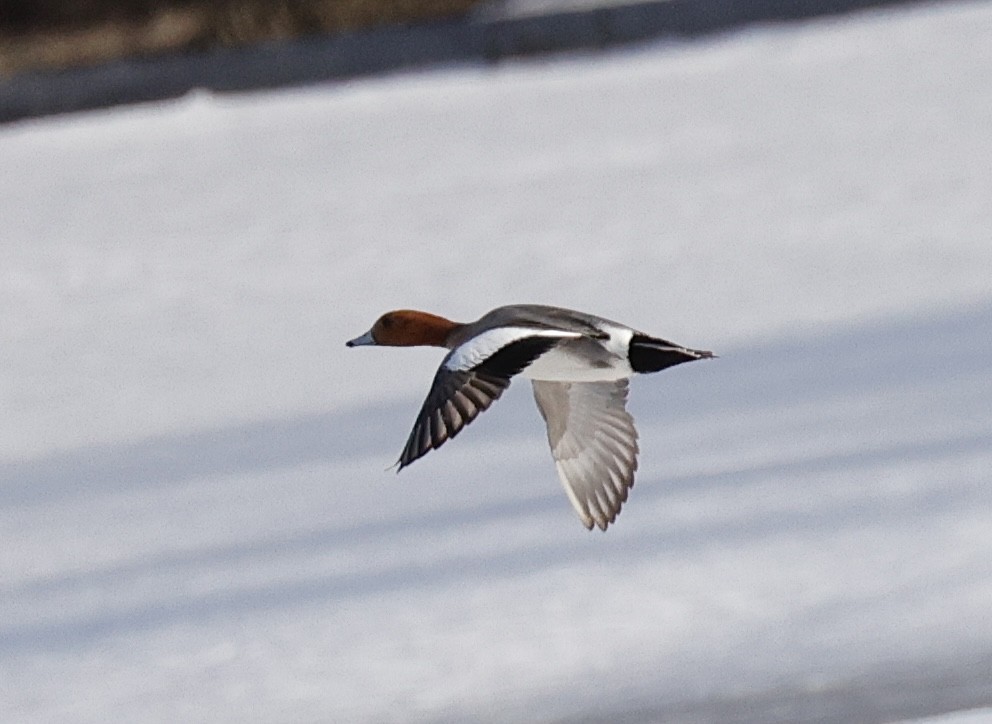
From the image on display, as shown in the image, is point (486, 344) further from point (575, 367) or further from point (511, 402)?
point (511, 402)

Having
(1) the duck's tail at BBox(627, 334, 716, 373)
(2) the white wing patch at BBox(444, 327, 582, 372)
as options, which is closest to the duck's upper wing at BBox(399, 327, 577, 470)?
(2) the white wing patch at BBox(444, 327, 582, 372)

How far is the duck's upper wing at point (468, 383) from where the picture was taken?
3.19m

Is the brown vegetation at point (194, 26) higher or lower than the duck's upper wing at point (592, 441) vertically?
higher

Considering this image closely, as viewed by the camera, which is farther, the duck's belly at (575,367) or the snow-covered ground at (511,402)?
the snow-covered ground at (511,402)

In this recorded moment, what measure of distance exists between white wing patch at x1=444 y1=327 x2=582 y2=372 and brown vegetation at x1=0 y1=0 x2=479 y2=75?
10089mm

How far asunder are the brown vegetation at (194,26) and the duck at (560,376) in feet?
31.0

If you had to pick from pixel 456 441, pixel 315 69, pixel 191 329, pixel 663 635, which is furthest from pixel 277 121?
pixel 663 635

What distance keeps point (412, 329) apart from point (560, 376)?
1.43 ft

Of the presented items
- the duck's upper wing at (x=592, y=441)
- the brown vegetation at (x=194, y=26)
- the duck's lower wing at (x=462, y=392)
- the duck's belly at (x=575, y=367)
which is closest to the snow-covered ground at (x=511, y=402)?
the duck's upper wing at (x=592, y=441)

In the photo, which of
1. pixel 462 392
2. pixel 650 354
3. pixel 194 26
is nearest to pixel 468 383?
pixel 462 392

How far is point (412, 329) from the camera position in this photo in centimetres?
404

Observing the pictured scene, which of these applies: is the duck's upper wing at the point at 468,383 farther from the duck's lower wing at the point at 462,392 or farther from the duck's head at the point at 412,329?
the duck's head at the point at 412,329

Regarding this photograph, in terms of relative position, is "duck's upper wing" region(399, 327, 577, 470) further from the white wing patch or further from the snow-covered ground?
the snow-covered ground

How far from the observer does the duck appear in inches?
127
